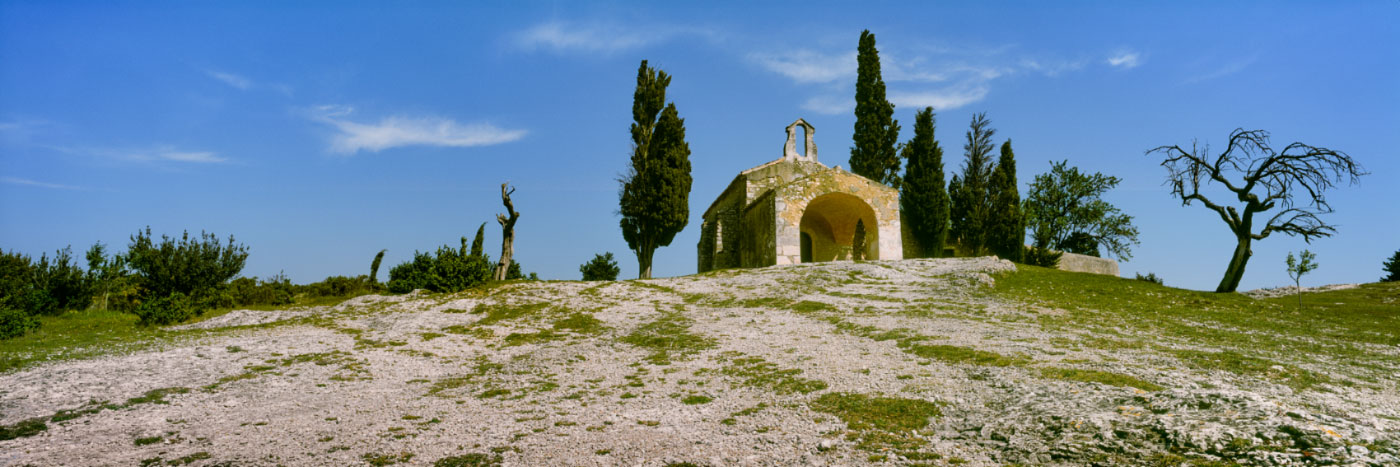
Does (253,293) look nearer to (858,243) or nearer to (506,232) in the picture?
(506,232)

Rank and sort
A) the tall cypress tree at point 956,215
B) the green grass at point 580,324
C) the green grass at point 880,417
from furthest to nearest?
the tall cypress tree at point 956,215 < the green grass at point 580,324 < the green grass at point 880,417

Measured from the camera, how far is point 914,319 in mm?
13578

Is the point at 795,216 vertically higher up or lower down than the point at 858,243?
higher up

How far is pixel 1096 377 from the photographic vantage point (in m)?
7.62

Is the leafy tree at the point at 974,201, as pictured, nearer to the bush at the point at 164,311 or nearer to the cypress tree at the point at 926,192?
the cypress tree at the point at 926,192

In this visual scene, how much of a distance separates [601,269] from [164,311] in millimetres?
20269

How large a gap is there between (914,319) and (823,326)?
86.3 inches

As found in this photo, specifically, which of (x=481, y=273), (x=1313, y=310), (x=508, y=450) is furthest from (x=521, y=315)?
(x=1313, y=310)

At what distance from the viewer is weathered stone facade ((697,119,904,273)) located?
81.1 feet

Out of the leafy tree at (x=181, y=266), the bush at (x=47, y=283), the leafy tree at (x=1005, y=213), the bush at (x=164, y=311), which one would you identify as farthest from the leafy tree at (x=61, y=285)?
the leafy tree at (x=1005, y=213)

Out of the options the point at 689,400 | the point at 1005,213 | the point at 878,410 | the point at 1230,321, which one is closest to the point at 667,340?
the point at 689,400

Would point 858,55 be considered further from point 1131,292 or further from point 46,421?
point 46,421

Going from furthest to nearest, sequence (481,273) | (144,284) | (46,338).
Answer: (144,284)
(481,273)
(46,338)

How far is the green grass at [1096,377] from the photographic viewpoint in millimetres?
7164
